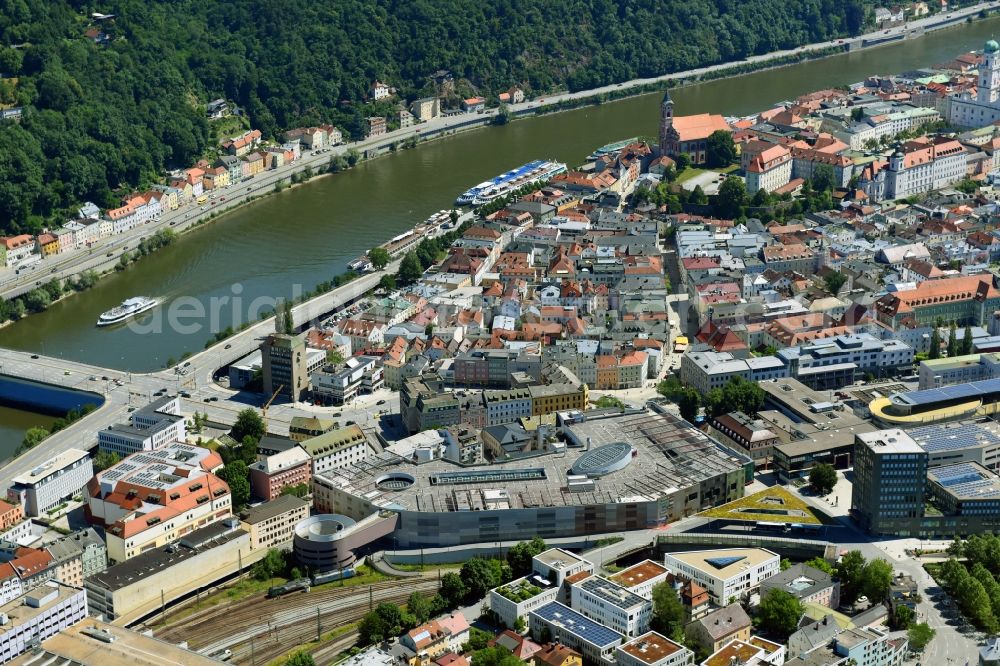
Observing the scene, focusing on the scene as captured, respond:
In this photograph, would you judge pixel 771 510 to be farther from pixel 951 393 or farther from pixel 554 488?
pixel 951 393

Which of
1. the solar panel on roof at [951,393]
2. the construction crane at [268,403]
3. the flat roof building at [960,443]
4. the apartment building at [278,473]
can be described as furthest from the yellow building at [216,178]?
the flat roof building at [960,443]

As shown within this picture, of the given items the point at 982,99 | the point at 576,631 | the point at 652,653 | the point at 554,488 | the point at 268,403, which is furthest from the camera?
the point at 982,99

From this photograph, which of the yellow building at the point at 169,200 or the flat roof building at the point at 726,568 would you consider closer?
the flat roof building at the point at 726,568

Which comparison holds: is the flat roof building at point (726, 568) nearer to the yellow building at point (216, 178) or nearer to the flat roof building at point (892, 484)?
the flat roof building at point (892, 484)

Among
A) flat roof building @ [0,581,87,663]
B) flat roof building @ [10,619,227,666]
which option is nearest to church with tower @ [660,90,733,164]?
flat roof building @ [0,581,87,663]

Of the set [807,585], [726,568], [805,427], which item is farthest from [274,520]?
[805,427]

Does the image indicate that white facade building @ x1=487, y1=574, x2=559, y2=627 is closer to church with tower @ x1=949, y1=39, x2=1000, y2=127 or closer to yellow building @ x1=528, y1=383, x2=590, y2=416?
yellow building @ x1=528, y1=383, x2=590, y2=416

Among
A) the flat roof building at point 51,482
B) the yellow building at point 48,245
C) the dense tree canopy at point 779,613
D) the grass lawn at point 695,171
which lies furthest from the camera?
the grass lawn at point 695,171

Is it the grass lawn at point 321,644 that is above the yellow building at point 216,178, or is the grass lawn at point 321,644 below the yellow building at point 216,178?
below
